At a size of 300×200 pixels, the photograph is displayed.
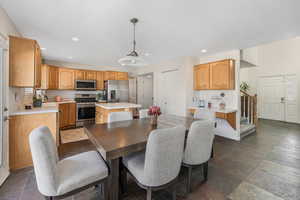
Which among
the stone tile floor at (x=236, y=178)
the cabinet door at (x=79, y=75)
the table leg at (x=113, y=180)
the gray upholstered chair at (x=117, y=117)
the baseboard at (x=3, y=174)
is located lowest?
the stone tile floor at (x=236, y=178)

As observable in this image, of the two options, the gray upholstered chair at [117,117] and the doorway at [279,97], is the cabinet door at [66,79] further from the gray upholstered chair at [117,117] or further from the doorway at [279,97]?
the doorway at [279,97]

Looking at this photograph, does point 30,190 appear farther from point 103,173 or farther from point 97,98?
point 97,98

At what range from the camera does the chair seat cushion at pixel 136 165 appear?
4.40 ft

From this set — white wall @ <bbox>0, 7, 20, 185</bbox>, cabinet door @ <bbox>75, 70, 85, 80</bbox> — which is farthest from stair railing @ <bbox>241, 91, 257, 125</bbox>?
white wall @ <bbox>0, 7, 20, 185</bbox>

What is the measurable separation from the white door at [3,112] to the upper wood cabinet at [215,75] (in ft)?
14.3

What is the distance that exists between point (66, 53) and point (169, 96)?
3.57 metres

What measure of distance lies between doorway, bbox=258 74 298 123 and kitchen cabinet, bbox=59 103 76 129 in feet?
27.1

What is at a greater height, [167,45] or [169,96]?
[167,45]

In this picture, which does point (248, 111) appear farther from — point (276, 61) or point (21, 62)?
point (21, 62)

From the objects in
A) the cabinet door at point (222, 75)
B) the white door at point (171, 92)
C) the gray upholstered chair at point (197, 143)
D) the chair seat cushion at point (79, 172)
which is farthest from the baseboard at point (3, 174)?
the cabinet door at point (222, 75)

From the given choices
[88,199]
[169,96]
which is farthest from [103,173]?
[169,96]

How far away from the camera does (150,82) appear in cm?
564

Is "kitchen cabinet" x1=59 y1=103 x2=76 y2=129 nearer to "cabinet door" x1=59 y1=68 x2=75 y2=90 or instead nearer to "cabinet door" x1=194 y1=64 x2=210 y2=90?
"cabinet door" x1=59 y1=68 x2=75 y2=90

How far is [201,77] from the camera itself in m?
4.22
